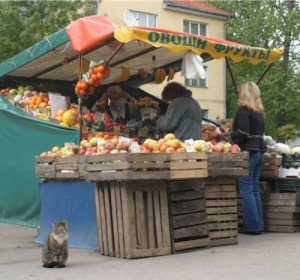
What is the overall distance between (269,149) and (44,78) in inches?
172

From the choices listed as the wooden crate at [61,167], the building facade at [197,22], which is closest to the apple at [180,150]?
the wooden crate at [61,167]

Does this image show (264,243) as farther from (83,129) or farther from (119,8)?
(119,8)

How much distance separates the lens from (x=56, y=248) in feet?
20.1

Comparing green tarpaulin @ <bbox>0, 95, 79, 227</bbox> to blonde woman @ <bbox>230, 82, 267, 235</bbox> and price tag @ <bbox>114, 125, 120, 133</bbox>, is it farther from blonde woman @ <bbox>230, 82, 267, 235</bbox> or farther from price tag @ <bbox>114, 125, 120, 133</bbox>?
blonde woman @ <bbox>230, 82, 267, 235</bbox>

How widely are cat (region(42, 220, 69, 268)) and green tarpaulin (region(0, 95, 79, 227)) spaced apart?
2.93 meters

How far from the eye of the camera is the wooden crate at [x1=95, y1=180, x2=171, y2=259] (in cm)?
662

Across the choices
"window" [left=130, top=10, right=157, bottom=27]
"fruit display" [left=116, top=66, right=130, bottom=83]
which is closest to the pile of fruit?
"fruit display" [left=116, top=66, right=130, bottom=83]

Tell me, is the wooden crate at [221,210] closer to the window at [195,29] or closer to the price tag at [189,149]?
the price tag at [189,149]

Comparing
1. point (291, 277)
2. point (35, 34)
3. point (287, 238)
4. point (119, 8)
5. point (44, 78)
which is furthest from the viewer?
point (119, 8)

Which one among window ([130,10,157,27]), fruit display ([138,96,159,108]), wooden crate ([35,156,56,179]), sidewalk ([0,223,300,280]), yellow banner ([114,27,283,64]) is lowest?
sidewalk ([0,223,300,280])

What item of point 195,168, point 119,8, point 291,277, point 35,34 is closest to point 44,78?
point 195,168

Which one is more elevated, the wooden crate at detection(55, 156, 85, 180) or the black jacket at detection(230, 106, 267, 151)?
the black jacket at detection(230, 106, 267, 151)

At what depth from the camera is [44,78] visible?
36.6 feet

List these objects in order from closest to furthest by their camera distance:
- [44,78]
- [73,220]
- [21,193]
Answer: [73,220] < [21,193] < [44,78]
